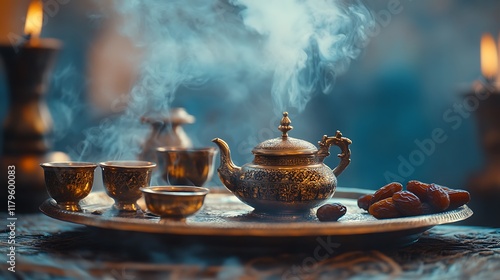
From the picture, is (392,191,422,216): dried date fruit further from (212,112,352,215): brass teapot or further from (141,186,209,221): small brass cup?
(141,186,209,221): small brass cup

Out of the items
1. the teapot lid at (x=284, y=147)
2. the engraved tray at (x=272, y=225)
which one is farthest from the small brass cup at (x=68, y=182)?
the teapot lid at (x=284, y=147)

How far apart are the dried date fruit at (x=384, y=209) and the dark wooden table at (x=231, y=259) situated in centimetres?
11

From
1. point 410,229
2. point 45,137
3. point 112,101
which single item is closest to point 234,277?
point 410,229

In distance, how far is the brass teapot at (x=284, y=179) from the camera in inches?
82.7

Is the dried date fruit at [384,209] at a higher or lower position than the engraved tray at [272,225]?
higher

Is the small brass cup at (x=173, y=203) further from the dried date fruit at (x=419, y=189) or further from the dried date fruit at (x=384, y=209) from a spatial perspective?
the dried date fruit at (x=419, y=189)

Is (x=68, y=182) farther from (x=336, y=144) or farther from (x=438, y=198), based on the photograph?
(x=438, y=198)

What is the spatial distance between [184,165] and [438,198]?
3.03 feet

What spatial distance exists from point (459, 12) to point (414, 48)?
0.35 meters

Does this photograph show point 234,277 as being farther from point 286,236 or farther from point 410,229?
point 410,229

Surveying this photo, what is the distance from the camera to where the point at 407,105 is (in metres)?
4.48

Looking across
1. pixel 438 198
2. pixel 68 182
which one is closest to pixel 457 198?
pixel 438 198

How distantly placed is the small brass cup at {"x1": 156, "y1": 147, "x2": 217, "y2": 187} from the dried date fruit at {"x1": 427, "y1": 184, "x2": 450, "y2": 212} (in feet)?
2.79

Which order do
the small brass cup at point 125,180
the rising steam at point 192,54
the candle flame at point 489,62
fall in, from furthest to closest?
the rising steam at point 192,54 → the candle flame at point 489,62 → the small brass cup at point 125,180
